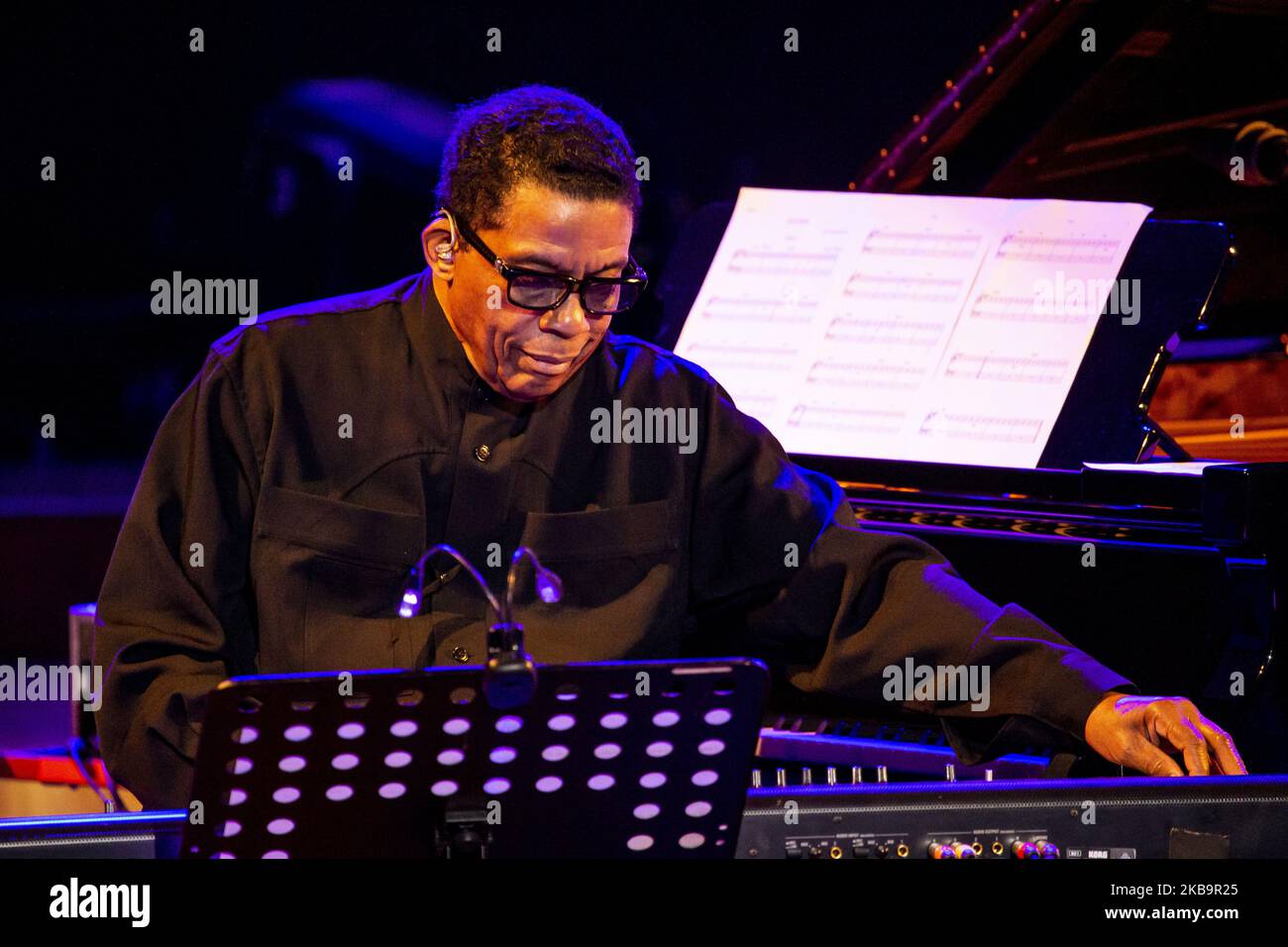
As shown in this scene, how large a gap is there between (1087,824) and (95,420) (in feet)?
17.7

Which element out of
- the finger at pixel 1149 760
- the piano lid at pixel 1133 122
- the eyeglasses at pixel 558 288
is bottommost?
the finger at pixel 1149 760

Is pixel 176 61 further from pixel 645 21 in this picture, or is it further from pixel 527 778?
pixel 527 778

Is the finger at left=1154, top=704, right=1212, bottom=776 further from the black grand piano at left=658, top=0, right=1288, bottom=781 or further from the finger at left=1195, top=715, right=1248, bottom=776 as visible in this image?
the black grand piano at left=658, top=0, right=1288, bottom=781

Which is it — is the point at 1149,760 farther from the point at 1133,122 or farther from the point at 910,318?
the point at 1133,122

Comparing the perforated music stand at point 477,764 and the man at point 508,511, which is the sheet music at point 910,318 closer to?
the man at point 508,511

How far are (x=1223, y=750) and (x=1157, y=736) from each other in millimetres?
97

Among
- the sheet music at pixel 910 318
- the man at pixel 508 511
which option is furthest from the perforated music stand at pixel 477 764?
the sheet music at pixel 910 318

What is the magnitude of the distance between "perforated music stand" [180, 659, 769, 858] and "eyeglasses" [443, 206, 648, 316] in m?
0.90

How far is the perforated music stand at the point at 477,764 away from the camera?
1655 millimetres

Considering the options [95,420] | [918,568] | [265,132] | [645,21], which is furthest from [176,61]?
[918,568]

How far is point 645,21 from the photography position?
268 inches

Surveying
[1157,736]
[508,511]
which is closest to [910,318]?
[508,511]

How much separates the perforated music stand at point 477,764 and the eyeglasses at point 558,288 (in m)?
0.90

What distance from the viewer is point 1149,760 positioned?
90.0 inches
